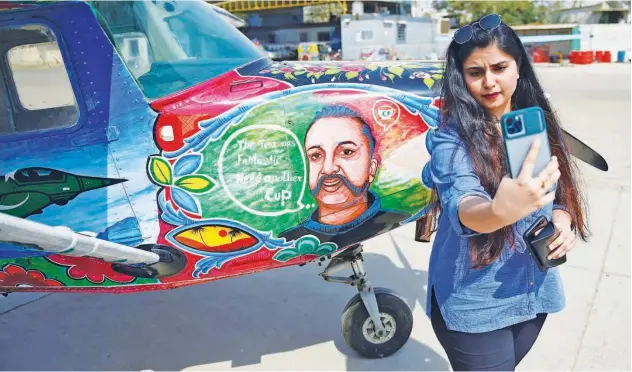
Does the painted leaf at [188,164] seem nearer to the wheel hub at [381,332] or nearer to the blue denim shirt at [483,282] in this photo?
the blue denim shirt at [483,282]

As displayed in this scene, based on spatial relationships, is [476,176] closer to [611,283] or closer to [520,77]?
[520,77]

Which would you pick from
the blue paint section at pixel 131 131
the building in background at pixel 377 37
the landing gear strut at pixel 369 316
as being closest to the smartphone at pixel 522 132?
the blue paint section at pixel 131 131

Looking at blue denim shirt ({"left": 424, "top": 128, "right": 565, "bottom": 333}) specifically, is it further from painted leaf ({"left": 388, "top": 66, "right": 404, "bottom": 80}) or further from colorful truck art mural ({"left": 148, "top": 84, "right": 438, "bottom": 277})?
painted leaf ({"left": 388, "top": 66, "right": 404, "bottom": 80})

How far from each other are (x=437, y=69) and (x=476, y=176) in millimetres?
1460

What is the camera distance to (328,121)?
2.52 metres

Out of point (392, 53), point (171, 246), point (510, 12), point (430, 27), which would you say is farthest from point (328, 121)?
point (510, 12)

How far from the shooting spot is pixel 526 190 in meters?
1.26

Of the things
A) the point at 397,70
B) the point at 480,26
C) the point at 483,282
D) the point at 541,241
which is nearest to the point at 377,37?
the point at 397,70

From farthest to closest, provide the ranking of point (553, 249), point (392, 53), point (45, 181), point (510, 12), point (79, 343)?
point (510, 12) → point (392, 53) → point (79, 343) → point (45, 181) → point (553, 249)

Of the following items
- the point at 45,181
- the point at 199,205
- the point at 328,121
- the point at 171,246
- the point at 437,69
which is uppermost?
the point at 437,69

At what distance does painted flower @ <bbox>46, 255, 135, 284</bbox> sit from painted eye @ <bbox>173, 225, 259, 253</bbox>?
395 millimetres

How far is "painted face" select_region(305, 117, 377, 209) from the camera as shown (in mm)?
2520

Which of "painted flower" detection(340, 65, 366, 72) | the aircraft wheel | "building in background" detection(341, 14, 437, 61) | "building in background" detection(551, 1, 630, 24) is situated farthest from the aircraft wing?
"building in background" detection(551, 1, 630, 24)

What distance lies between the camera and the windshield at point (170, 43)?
2705 mm
